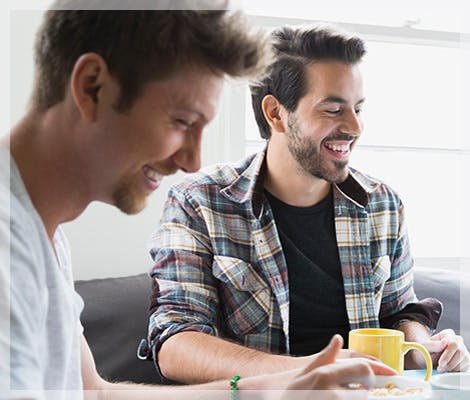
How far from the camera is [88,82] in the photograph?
70 centimetres

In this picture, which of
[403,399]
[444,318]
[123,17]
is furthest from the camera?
[444,318]

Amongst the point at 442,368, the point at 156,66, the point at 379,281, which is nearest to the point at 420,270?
the point at 379,281

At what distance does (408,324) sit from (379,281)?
11cm

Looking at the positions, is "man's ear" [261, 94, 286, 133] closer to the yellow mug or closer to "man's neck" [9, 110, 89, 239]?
the yellow mug

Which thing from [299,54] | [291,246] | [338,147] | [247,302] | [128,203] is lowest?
[247,302]

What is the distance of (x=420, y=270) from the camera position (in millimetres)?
1969

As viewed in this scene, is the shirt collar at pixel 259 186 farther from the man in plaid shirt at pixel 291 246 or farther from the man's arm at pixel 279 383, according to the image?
the man's arm at pixel 279 383

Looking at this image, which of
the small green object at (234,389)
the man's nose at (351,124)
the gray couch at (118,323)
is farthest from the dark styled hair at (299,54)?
the small green object at (234,389)

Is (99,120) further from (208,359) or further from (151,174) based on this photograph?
(208,359)

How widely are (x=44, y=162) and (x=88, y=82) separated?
0.09 m

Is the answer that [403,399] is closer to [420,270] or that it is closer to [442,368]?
[442,368]

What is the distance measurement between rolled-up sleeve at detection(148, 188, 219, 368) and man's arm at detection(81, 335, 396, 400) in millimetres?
302

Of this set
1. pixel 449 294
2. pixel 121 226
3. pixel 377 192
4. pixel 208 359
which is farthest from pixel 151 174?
pixel 449 294

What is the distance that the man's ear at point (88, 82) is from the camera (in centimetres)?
69
